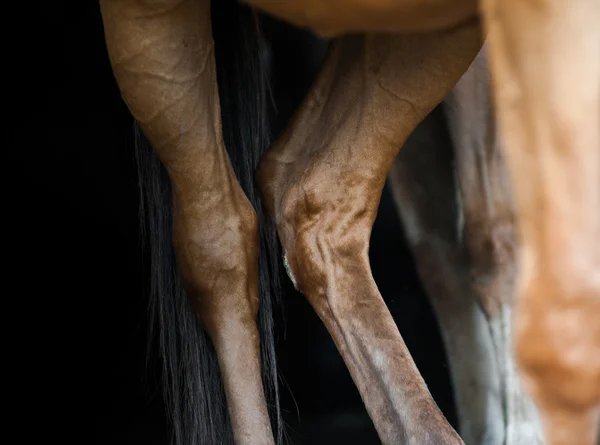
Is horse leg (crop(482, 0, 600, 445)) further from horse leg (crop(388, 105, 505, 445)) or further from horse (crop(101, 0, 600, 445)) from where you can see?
horse leg (crop(388, 105, 505, 445))

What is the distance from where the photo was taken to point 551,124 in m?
0.72

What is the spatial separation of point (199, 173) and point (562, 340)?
0.56m

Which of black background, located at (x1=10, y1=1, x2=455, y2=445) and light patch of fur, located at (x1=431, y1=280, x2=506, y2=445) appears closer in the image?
light patch of fur, located at (x1=431, y1=280, x2=506, y2=445)

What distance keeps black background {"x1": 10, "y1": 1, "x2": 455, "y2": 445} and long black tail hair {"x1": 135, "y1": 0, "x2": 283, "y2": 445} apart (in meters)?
0.43

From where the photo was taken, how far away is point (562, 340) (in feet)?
2.34

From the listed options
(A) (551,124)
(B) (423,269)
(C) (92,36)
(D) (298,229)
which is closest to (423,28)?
(A) (551,124)

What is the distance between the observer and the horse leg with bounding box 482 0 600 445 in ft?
2.32

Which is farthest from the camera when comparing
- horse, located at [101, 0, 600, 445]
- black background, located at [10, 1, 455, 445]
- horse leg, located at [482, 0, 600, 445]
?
black background, located at [10, 1, 455, 445]

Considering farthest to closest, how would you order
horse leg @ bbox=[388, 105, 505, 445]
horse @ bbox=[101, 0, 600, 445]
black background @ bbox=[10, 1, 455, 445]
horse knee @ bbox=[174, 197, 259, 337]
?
black background @ bbox=[10, 1, 455, 445] < horse leg @ bbox=[388, 105, 505, 445] < horse knee @ bbox=[174, 197, 259, 337] < horse @ bbox=[101, 0, 600, 445]

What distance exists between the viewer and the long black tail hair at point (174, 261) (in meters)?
1.30

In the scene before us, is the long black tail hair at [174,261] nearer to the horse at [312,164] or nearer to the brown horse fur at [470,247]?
the horse at [312,164]

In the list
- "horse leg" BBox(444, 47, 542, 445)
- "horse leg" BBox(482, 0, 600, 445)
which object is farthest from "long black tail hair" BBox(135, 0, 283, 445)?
"horse leg" BBox(482, 0, 600, 445)

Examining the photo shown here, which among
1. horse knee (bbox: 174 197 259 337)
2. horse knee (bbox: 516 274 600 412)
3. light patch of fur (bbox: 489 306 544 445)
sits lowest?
light patch of fur (bbox: 489 306 544 445)

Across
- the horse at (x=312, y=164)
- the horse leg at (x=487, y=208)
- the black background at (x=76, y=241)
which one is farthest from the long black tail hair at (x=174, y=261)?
the black background at (x=76, y=241)
